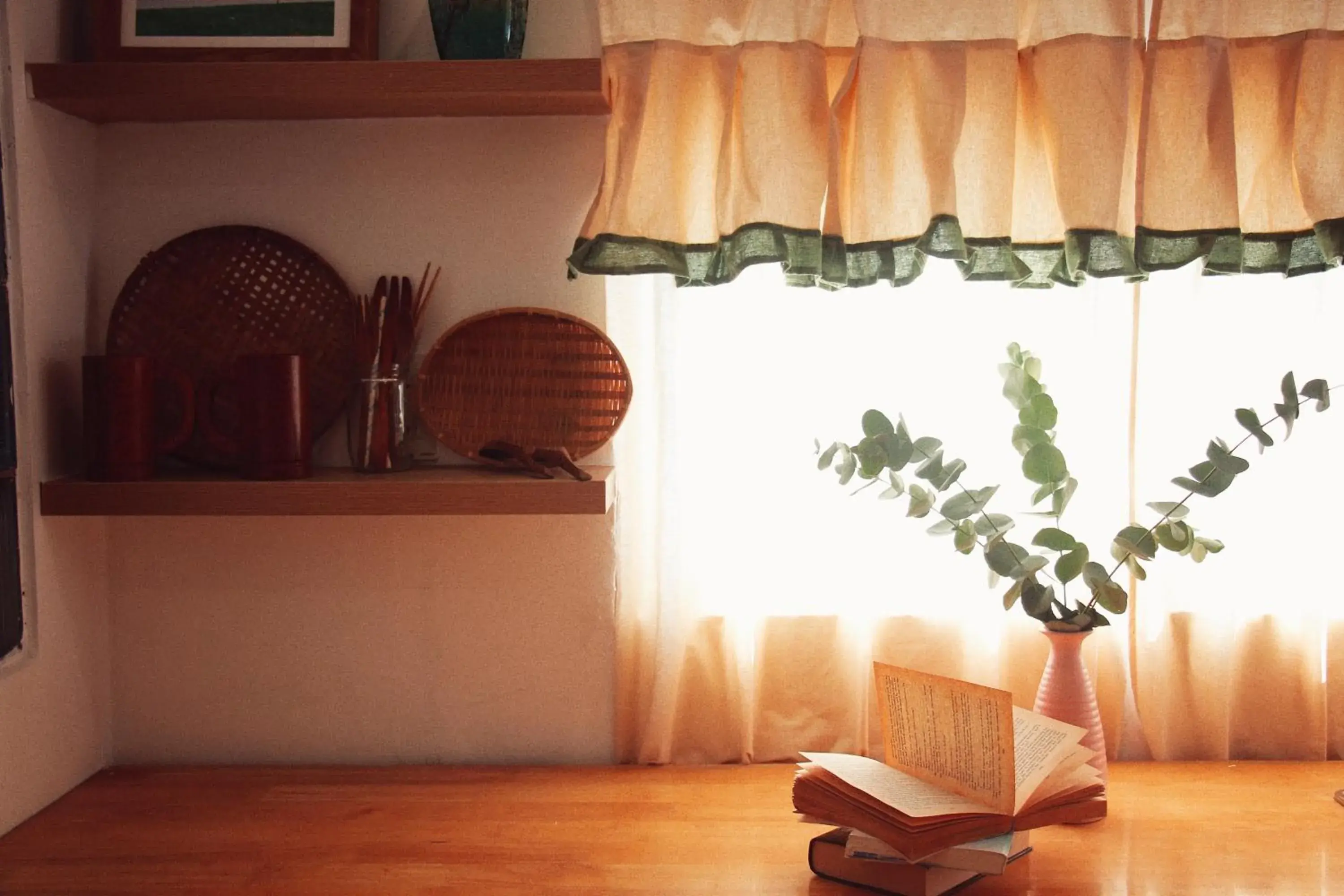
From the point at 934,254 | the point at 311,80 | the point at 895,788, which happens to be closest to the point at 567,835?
the point at 895,788

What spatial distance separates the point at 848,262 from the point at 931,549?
0.45 metres

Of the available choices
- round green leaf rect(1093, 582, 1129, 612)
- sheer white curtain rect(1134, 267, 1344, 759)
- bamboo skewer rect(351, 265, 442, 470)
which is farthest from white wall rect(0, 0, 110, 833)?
sheer white curtain rect(1134, 267, 1344, 759)

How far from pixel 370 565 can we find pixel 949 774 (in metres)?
0.86

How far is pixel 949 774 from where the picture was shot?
1368 mm

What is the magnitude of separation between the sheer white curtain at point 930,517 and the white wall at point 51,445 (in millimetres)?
747

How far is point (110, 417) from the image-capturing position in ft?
4.90

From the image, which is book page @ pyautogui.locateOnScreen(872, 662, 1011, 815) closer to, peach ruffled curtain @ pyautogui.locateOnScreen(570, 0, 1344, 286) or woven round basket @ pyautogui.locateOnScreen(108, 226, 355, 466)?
peach ruffled curtain @ pyautogui.locateOnScreen(570, 0, 1344, 286)

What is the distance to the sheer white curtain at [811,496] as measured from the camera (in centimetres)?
168

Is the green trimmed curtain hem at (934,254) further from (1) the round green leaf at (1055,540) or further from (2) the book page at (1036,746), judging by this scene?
(2) the book page at (1036,746)

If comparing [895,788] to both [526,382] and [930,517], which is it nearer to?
[930,517]

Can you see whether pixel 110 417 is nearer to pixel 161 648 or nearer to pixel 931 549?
pixel 161 648

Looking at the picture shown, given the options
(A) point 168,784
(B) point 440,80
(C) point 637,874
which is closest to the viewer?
(C) point 637,874

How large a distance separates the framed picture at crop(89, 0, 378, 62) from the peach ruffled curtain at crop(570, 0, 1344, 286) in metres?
0.35

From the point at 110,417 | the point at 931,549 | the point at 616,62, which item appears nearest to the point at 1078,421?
the point at 931,549
